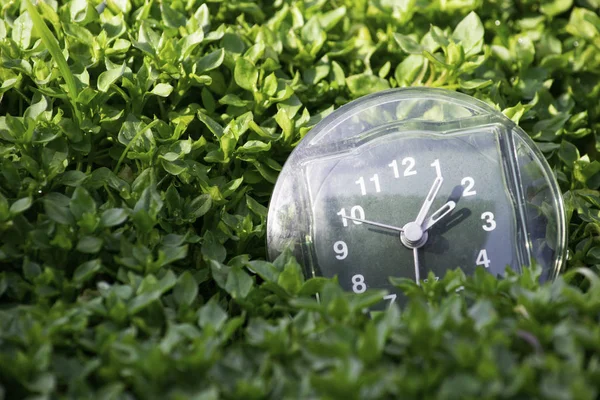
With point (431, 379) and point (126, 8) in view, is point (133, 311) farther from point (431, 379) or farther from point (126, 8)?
point (126, 8)

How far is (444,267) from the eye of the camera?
1812 millimetres

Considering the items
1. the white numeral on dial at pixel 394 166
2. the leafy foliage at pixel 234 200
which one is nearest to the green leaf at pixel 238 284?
the leafy foliage at pixel 234 200

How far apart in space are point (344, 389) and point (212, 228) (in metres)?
0.82

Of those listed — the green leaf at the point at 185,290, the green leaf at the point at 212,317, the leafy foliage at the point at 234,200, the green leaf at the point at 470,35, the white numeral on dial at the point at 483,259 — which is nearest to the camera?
the leafy foliage at the point at 234,200

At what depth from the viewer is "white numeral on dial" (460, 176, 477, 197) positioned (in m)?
1.84

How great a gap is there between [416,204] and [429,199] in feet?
0.11

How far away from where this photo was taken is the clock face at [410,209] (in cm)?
182

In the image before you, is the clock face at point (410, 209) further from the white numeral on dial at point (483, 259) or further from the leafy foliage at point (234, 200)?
the leafy foliage at point (234, 200)

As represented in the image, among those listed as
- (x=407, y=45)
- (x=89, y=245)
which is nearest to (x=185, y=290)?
(x=89, y=245)

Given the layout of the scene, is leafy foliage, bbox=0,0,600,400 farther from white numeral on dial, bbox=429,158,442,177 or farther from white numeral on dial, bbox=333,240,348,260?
white numeral on dial, bbox=429,158,442,177

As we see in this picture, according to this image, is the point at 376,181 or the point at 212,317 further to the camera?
the point at 376,181

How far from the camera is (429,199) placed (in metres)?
1.84

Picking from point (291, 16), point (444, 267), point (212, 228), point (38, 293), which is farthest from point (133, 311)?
point (291, 16)

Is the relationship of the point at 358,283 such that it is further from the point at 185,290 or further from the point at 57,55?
the point at 57,55
